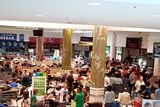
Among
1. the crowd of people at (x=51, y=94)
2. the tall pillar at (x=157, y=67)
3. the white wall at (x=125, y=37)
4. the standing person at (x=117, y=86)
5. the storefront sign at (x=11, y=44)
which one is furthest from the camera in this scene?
A: the storefront sign at (x=11, y=44)

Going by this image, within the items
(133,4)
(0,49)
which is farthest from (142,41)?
(133,4)

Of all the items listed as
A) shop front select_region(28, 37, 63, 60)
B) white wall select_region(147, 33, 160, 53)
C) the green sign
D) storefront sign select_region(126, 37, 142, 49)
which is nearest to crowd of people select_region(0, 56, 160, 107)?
the green sign

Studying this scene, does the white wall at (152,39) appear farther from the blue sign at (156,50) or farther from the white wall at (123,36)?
the blue sign at (156,50)

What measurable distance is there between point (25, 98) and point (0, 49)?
18.4m

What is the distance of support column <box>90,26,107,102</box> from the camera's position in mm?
12047

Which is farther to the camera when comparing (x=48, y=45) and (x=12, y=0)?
(x=48, y=45)

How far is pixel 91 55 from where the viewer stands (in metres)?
18.3

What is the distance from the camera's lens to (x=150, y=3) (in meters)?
4.96

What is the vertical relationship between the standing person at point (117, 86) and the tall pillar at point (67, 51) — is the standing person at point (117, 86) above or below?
below

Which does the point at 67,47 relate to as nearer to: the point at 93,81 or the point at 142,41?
the point at 142,41

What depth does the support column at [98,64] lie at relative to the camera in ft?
39.5

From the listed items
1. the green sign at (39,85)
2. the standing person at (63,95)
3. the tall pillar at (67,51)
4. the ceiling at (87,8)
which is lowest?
the standing person at (63,95)

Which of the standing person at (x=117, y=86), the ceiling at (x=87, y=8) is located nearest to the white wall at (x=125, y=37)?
the standing person at (x=117, y=86)

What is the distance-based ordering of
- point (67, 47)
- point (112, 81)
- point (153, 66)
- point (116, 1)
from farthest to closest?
point (153, 66) → point (67, 47) → point (112, 81) → point (116, 1)
